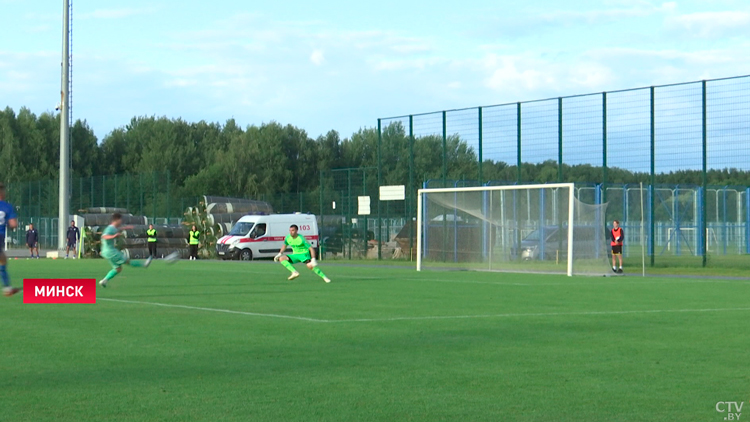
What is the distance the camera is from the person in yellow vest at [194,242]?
46.9m

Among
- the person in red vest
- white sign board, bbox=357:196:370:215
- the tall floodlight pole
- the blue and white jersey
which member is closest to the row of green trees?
the tall floodlight pole

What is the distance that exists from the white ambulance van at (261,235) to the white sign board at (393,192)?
7.45m

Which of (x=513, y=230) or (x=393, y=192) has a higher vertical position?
(x=393, y=192)

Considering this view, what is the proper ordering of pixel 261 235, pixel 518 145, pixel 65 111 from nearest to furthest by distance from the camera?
pixel 518 145 < pixel 65 111 < pixel 261 235

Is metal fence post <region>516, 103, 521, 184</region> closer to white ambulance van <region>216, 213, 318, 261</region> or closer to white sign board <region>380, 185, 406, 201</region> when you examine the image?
white sign board <region>380, 185, 406, 201</region>

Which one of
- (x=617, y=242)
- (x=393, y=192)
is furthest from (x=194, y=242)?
(x=617, y=242)

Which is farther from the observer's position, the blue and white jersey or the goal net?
the goal net

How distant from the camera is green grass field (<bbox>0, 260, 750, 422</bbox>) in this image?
7.95m

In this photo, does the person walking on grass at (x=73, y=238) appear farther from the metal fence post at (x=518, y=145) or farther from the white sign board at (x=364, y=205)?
the metal fence post at (x=518, y=145)

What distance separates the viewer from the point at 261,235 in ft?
159

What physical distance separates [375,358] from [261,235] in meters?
37.9

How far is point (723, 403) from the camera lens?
8.03 meters

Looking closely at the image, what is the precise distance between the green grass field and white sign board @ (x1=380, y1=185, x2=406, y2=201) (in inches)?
797

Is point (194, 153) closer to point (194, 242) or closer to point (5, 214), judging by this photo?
point (194, 242)
